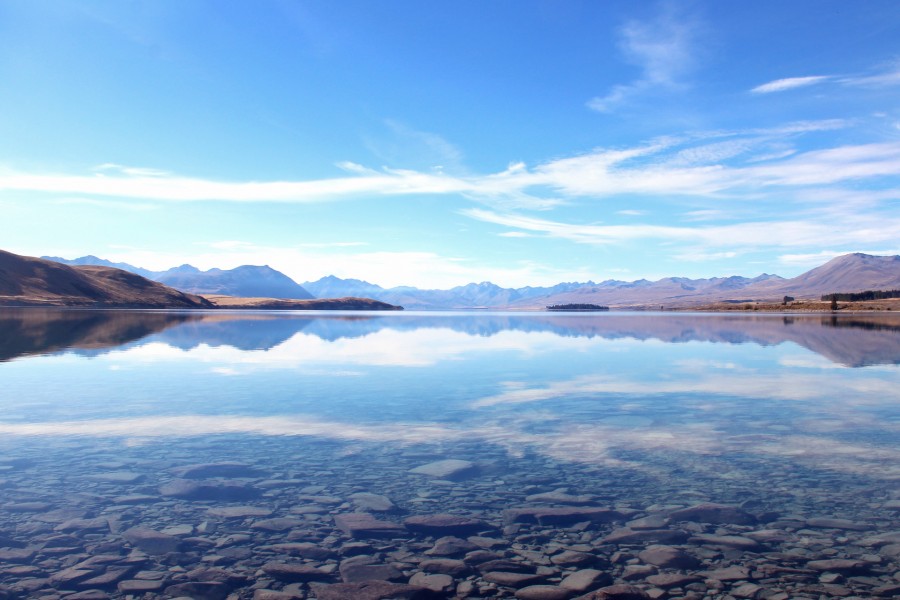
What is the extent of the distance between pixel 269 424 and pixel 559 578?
1398 cm

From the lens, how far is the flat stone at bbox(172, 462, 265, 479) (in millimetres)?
15086

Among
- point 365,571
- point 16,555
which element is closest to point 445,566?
point 365,571

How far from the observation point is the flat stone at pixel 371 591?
9.16 metres

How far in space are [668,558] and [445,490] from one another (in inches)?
210

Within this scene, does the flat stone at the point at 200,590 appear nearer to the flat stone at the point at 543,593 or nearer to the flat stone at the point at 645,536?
the flat stone at the point at 543,593

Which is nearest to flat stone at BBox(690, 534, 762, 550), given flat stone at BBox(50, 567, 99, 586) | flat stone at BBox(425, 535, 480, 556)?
flat stone at BBox(425, 535, 480, 556)

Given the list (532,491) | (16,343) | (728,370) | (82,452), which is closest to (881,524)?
(532,491)

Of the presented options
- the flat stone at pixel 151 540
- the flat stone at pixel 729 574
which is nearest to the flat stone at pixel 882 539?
the flat stone at pixel 729 574

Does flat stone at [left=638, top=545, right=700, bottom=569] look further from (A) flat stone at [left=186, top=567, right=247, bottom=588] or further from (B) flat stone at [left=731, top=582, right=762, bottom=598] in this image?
(A) flat stone at [left=186, top=567, right=247, bottom=588]

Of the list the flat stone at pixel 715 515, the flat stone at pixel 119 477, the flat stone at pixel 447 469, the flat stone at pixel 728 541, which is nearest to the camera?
the flat stone at pixel 728 541

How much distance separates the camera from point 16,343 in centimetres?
5253

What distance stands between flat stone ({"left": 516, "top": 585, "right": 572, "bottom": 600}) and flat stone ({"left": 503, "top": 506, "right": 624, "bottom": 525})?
2624 mm

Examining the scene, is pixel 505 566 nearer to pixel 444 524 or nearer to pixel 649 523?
pixel 444 524

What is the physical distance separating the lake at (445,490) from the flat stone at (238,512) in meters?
0.05
